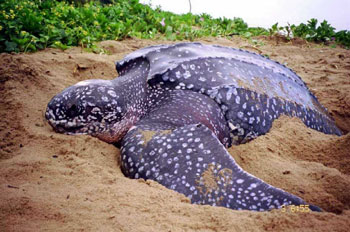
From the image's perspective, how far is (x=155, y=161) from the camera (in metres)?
1.35

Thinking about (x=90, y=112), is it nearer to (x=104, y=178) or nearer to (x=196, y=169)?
(x=104, y=178)

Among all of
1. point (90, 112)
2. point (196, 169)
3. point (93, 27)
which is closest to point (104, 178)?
point (196, 169)

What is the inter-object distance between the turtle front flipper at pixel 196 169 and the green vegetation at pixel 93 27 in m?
2.32

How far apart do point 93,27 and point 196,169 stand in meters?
3.48

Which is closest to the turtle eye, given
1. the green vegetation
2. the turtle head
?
the turtle head

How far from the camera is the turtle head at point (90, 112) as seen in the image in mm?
1785

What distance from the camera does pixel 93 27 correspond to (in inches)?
156

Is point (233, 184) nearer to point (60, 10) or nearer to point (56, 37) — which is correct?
point (56, 37)

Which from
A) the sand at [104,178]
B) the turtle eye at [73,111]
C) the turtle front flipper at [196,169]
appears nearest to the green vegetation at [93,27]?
the sand at [104,178]

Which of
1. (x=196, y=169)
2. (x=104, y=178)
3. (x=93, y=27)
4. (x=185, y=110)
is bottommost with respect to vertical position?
(x=104, y=178)

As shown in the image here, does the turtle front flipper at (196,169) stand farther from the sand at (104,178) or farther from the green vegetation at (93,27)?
the green vegetation at (93,27)

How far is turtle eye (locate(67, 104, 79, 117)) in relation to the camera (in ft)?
5.85

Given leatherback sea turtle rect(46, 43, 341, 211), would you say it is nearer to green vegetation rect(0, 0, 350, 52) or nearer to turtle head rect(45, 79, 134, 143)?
turtle head rect(45, 79, 134, 143)

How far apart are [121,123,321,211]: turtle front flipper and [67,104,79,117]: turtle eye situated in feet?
1.62
